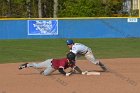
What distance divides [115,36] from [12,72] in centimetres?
A: 2176

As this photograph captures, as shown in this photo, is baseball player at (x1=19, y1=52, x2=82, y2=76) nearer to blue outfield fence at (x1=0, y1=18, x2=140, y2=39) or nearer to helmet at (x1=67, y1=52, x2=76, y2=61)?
helmet at (x1=67, y1=52, x2=76, y2=61)

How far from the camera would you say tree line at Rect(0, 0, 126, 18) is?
51812 millimetres

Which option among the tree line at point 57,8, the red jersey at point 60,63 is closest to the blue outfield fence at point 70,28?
the tree line at point 57,8

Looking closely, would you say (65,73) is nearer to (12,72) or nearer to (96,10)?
(12,72)

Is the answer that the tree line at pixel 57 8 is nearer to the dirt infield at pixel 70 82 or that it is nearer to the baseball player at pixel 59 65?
the dirt infield at pixel 70 82

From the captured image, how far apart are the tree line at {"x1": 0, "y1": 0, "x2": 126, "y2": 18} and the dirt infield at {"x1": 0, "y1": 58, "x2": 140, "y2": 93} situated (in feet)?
110

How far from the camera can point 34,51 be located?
27.1m

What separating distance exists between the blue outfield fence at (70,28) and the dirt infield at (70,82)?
18.9 meters

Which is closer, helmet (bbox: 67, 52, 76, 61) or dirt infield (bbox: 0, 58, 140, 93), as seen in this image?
dirt infield (bbox: 0, 58, 140, 93)

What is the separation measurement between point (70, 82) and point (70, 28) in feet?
78.0

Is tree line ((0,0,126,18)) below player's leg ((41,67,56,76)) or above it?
above

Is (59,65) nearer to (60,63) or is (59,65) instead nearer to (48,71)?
(60,63)


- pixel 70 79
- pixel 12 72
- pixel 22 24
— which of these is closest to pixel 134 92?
pixel 70 79

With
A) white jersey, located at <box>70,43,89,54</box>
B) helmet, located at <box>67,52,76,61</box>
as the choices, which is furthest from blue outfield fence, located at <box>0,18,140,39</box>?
helmet, located at <box>67,52,76,61</box>
